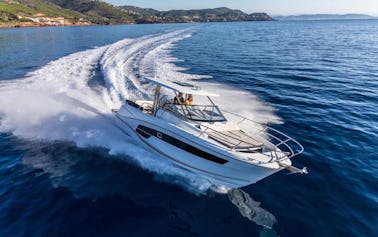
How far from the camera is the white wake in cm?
1393

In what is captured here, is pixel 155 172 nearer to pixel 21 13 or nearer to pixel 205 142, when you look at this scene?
pixel 205 142

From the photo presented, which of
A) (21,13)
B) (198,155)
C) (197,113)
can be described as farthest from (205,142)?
(21,13)

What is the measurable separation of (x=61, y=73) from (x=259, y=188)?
2226cm

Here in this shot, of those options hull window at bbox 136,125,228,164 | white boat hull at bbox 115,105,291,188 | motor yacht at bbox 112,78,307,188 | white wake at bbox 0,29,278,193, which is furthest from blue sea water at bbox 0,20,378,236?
hull window at bbox 136,125,228,164

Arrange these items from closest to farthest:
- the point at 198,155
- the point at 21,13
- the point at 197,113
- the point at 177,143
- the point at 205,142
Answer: the point at 205,142 < the point at 198,155 < the point at 177,143 < the point at 197,113 < the point at 21,13

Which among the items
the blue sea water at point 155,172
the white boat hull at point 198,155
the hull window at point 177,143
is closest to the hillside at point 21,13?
the blue sea water at point 155,172

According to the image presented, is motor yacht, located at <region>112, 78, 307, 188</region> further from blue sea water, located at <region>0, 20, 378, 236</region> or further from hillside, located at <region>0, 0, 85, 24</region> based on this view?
hillside, located at <region>0, 0, 85, 24</region>

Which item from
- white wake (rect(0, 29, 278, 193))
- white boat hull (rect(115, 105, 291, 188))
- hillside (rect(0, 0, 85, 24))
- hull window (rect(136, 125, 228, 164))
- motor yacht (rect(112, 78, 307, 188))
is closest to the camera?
white boat hull (rect(115, 105, 291, 188))

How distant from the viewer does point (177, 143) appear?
12359mm

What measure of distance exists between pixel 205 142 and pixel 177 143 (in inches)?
56.2

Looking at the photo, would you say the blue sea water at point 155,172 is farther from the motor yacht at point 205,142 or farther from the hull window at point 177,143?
the hull window at point 177,143

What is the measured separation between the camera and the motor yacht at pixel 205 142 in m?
11.1

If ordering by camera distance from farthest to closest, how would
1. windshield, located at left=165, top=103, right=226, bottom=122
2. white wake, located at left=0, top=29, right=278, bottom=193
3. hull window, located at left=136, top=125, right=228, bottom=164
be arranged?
white wake, located at left=0, top=29, right=278, bottom=193, windshield, located at left=165, top=103, right=226, bottom=122, hull window, located at left=136, top=125, right=228, bottom=164

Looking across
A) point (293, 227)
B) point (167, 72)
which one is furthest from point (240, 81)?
point (293, 227)
